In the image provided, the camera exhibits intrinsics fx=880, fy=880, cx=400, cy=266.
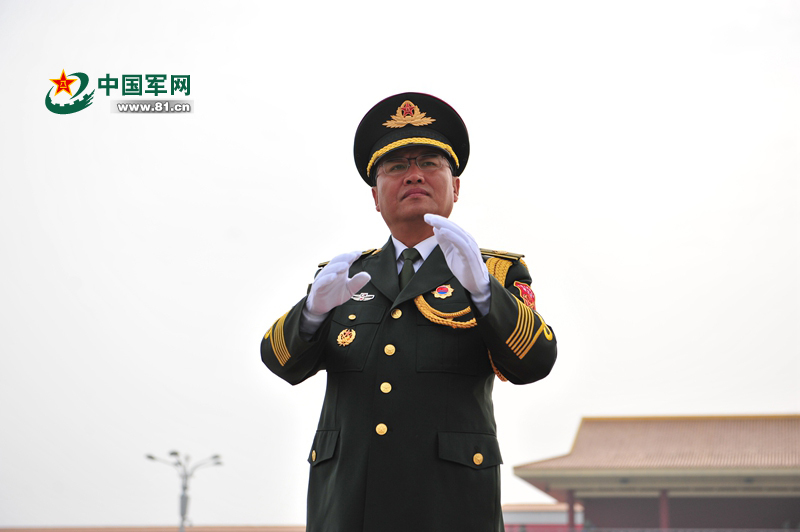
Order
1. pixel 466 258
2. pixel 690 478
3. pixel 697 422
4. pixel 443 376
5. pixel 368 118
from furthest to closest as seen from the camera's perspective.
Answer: pixel 697 422 < pixel 690 478 < pixel 368 118 < pixel 443 376 < pixel 466 258

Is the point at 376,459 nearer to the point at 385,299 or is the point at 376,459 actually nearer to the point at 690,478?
the point at 385,299

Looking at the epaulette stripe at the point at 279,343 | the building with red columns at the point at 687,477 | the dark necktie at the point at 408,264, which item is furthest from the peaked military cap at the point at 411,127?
the building with red columns at the point at 687,477

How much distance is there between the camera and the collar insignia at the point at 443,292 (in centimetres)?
184

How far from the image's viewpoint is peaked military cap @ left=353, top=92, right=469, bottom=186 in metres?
1.97

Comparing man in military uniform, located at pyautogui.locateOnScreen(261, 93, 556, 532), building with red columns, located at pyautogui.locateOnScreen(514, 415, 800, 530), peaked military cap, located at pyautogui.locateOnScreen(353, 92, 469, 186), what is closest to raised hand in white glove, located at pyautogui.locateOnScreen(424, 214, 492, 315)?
man in military uniform, located at pyautogui.locateOnScreen(261, 93, 556, 532)

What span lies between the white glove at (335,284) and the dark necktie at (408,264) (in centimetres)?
20

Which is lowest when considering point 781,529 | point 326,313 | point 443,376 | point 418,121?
point 781,529

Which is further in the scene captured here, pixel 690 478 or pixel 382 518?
pixel 690 478

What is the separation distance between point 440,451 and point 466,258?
0.37 metres

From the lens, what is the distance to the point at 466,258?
164 cm

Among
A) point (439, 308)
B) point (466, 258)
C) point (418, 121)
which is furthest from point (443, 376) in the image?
point (418, 121)

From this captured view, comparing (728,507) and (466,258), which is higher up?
(466,258)

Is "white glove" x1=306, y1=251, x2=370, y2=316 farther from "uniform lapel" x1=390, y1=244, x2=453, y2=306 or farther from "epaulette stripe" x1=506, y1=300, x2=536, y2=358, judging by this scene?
"epaulette stripe" x1=506, y1=300, x2=536, y2=358

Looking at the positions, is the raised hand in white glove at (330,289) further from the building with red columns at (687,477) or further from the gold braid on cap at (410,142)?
the building with red columns at (687,477)
